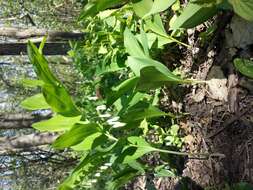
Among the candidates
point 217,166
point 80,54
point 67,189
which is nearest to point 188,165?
point 217,166

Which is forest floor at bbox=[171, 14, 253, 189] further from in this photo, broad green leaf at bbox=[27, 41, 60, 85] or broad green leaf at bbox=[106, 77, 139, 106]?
broad green leaf at bbox=[27, 41, 60, 85]

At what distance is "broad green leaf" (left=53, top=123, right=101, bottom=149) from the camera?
1562 mm

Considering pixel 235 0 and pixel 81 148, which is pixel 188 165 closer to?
pixel 81 148

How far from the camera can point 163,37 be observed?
1.79m

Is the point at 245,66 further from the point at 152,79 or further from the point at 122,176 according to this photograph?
the point at 122,176

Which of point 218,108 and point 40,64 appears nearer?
point 40,64

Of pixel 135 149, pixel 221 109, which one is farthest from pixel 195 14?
pixel 135 149

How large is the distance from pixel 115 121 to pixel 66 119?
0.60ft

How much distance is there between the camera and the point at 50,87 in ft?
4.96

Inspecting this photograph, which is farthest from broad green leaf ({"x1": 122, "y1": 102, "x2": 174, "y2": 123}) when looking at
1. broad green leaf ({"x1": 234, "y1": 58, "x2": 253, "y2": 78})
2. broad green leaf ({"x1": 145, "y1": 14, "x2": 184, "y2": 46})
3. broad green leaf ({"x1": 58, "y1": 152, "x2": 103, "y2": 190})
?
broad green leaf ({"x1": 234, "y1": 58, "x2": 253, "y2": 78})

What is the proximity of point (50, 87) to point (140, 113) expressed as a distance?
342 millimetres

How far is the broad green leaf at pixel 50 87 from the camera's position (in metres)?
1.50

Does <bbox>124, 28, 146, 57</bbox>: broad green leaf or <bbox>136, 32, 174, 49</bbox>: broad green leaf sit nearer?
<bbox>124, 28, 146, 57</bbox>: broad green leaf

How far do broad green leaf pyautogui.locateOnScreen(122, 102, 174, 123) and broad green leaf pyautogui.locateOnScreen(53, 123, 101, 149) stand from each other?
113 mm
